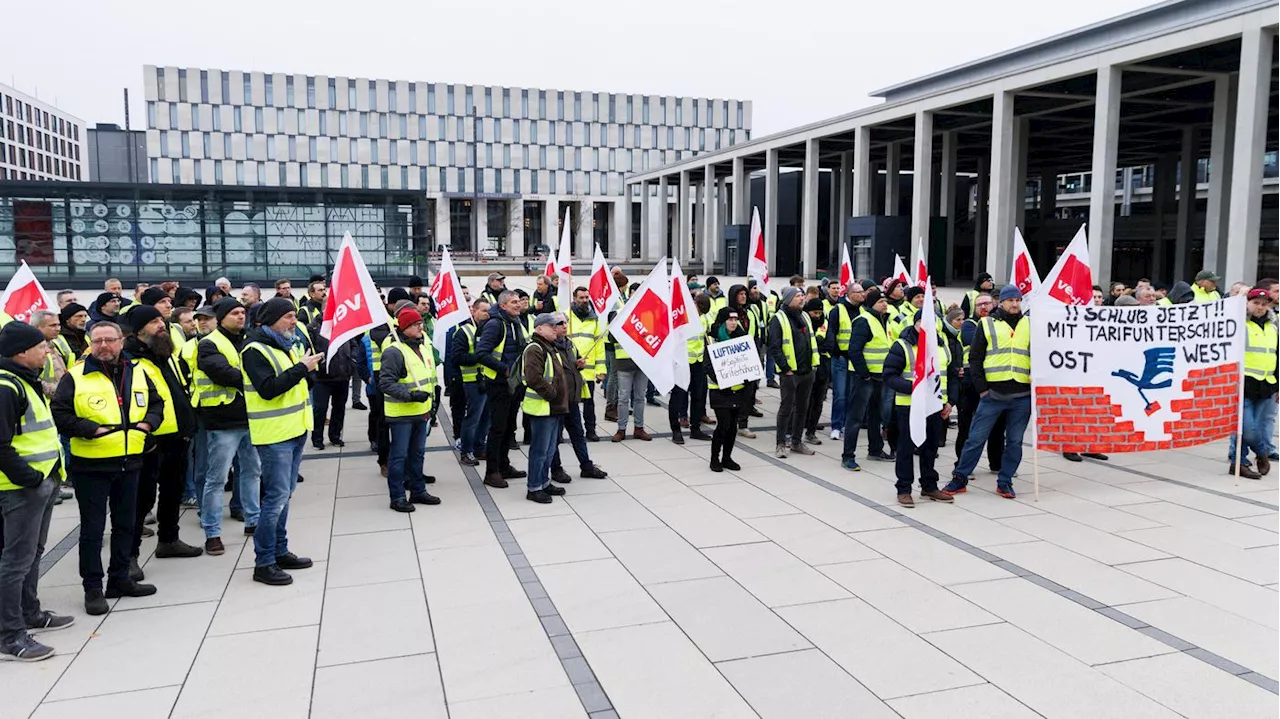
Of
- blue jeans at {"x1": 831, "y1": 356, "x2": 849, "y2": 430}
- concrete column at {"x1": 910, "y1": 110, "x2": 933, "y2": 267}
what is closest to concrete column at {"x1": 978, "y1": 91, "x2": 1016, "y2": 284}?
concrete column at {"x1": 910, "y1": 110, "x2": 933, "y2": 267}

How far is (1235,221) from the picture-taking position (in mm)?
23922

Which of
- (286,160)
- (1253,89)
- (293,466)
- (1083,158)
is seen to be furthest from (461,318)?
(286,160)

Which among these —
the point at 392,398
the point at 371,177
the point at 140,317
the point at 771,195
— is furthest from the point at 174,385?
the point at 371,177

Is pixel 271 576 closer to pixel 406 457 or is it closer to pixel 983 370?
pixel 406 457

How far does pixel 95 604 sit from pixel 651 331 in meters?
5.64

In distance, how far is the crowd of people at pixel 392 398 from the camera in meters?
5.62

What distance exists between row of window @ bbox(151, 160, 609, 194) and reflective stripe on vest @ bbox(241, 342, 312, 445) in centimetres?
8393

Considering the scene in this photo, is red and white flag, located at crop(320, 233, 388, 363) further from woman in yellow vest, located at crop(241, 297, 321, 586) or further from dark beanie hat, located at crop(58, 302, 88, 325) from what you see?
dark beanie hat, located at crop(58, 302, 88, 325)

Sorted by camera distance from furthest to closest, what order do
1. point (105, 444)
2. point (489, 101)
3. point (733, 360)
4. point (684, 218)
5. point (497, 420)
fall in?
1. point (489, 101)
2. point (684, 218)
3. point (733, 360)
4. point (497, 420)
5. point (105, 444)

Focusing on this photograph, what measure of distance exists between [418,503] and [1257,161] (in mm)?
24134

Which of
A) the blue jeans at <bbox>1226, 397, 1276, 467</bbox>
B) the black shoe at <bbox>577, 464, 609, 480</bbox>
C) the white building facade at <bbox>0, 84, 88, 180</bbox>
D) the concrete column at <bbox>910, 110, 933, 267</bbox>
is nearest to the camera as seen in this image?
the blue jeans at <bbox>1226, 397, 1276, 467</bbox>

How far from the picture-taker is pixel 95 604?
5.79 metres

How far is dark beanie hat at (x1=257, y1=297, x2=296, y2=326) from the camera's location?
6438 mm

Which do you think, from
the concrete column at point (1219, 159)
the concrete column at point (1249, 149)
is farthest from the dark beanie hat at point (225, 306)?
the concrete column at point (1219, 159)
